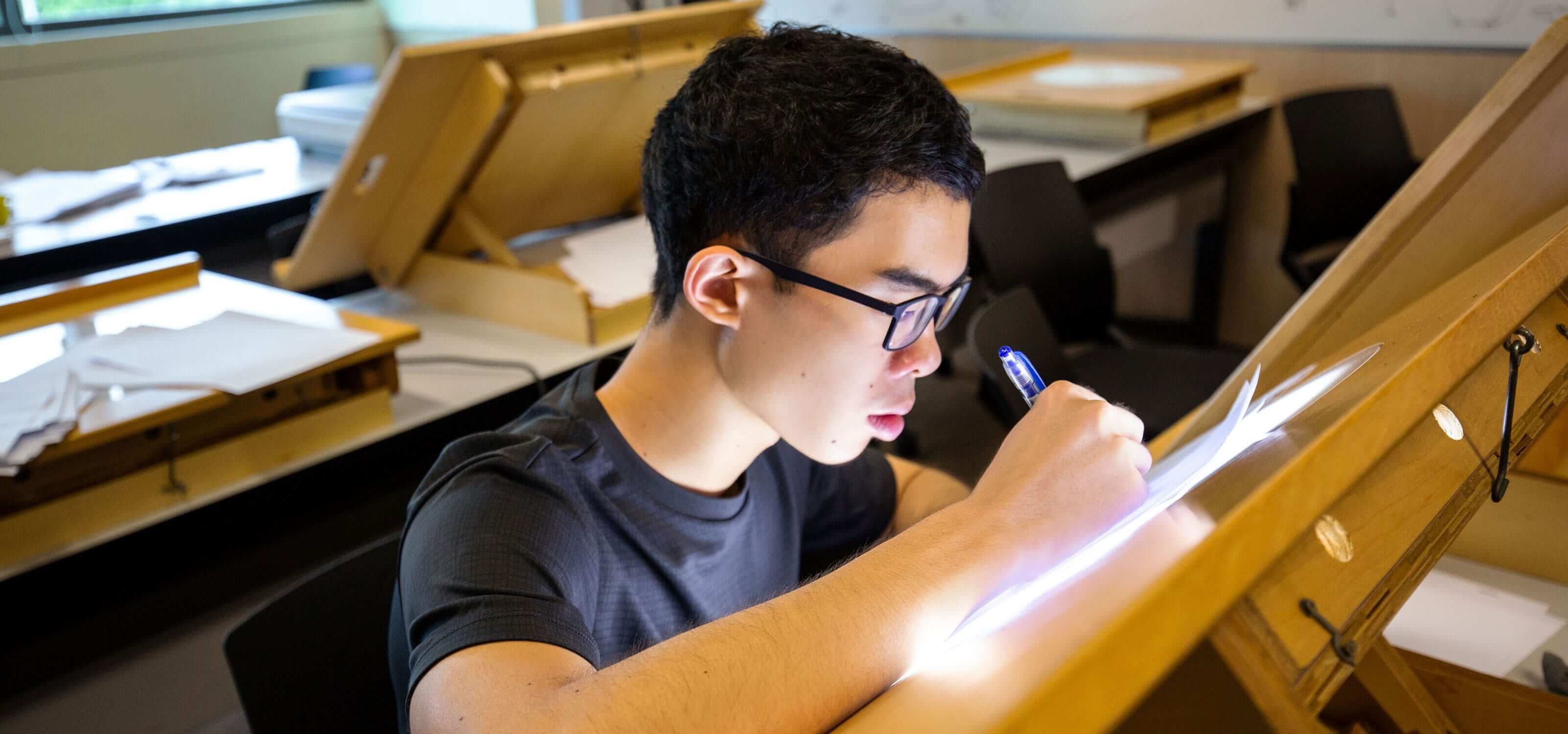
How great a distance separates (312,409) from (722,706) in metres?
1.00

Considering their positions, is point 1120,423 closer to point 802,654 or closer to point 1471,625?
point 802,654

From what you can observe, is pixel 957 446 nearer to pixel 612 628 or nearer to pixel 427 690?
pixel 612 628

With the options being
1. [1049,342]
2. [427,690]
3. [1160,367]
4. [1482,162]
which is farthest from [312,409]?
[1160,367]

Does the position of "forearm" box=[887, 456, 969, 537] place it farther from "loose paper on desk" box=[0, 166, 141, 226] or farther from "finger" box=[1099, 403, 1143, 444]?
"loose paper on desk" box=[0, 166, 141, 226]

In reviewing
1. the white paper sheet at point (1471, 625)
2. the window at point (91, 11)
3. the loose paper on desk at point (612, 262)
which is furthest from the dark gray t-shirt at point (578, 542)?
the window at point (91, 11)

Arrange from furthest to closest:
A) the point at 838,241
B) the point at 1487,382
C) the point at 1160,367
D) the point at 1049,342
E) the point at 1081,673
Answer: the point at 1160,367, the point at 1049,342, the point at 838,241, the point at 1487,382, the point at 1081,673

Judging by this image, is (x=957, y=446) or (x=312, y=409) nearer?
(x=312, y=409)

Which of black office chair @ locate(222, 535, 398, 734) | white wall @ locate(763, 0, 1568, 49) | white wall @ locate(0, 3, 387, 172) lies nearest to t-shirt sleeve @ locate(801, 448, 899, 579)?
black office chair @ locate(222, 535, 398, 734)

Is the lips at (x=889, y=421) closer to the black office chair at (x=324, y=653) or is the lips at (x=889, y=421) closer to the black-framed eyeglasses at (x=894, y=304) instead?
Result: the black-framed eyeglasses at (x=894, y=304)

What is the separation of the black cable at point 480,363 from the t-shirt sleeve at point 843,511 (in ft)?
1.91

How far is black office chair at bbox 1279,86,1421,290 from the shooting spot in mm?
2848

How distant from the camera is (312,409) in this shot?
1.41m

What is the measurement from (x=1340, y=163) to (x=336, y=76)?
136 inches

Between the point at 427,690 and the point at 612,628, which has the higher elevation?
the point at 427,690
